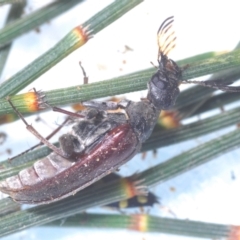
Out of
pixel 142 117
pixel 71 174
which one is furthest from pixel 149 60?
pixel 71 174

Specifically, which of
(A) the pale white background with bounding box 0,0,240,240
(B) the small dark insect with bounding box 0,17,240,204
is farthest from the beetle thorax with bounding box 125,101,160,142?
(A) the pale white background with bounding box 0,0,240,240

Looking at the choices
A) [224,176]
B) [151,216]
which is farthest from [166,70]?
[224,176]

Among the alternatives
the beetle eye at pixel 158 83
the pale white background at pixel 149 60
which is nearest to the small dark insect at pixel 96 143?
the beetle eye at pixel 158 83

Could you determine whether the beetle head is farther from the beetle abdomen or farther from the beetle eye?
the beetle abdomen

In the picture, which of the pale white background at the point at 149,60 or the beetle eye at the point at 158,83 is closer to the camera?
the beetle eye at the point at 158,83

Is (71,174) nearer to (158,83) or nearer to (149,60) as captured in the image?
(158,83)

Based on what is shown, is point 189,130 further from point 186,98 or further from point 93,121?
point 93,121

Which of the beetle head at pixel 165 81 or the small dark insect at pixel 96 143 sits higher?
the beetle head at pixel 165 81

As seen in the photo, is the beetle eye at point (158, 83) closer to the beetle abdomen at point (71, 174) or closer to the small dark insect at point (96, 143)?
the small dark insect at point (96, 143)
